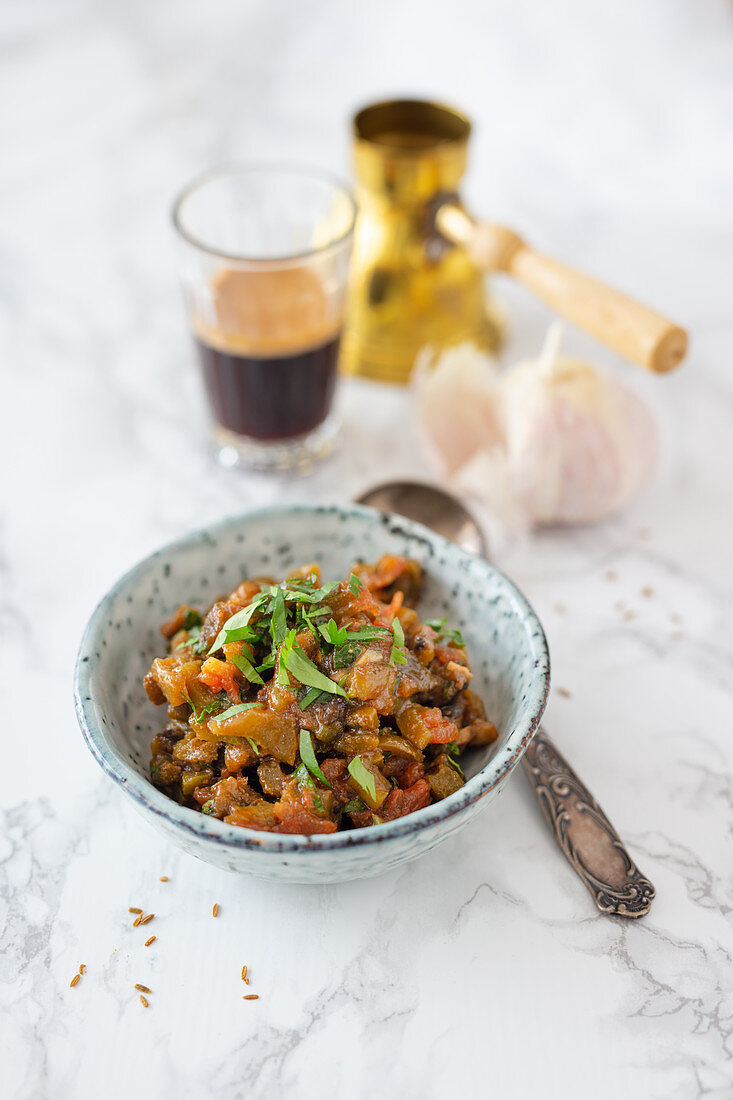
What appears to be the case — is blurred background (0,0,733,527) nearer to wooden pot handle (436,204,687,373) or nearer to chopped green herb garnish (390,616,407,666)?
wooden pot handle (436,204,687,373)

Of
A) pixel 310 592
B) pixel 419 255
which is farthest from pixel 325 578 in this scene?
pixel 419 255

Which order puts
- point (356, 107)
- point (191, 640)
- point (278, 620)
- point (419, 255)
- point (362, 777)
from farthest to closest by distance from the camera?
point (356, 107)
point (419, 255)
point (191, 640)
point (278, 620)
point (362, 777)

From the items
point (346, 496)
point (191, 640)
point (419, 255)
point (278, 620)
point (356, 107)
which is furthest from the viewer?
point (356, 107)

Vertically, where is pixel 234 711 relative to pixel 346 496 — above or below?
above

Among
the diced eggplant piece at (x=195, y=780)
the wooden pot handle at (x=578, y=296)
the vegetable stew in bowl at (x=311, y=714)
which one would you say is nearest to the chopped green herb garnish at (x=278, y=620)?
the vegetable stew in bowl at (x=311, y=714)

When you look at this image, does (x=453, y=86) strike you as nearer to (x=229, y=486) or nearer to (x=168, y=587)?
(x=229, y=486)

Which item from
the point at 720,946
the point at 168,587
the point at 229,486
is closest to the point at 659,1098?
the point at 720,946

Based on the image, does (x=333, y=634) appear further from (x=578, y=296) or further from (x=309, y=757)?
(x=578, y=296)
